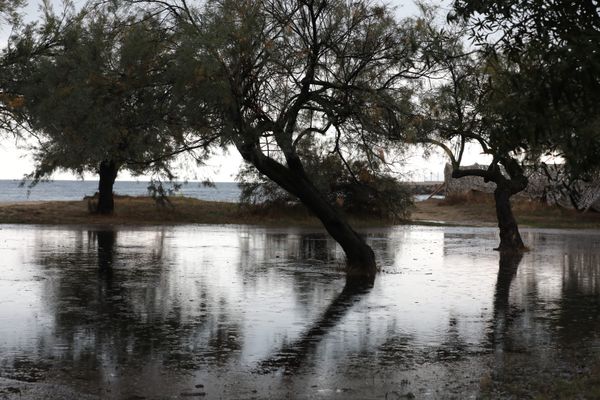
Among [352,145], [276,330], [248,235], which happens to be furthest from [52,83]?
[248,235]

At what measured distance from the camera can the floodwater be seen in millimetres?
8367

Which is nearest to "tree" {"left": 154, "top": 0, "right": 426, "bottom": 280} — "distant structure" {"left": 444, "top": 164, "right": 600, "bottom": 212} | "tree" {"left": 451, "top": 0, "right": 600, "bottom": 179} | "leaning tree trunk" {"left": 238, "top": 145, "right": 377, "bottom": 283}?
"leaning tree trunk" {"left": 238, "top": 145, "right": 377, "bottom": 283}

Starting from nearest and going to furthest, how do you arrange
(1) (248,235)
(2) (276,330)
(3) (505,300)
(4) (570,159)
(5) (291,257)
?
(4) (570,159)
(2) (276,330)
(3) (505,300)
(5) (291,257)
(1) (248,235)

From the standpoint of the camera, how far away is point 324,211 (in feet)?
59.9

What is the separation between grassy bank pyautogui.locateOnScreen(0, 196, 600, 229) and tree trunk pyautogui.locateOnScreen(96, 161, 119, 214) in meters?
0.37

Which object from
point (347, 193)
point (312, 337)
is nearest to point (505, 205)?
point (347, 193)

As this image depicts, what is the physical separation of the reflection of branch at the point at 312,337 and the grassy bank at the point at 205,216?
21252mm

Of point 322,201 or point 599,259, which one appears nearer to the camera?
point 322,201

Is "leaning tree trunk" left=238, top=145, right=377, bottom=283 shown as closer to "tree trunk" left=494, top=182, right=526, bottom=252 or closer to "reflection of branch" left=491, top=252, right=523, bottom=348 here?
"reflection of branch" left=491, top=252, right=523, bottom=348

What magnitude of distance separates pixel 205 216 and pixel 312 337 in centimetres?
2785

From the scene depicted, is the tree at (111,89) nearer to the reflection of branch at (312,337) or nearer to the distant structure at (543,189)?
the reflection of branch at (312,337)

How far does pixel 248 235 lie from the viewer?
30.7 metres

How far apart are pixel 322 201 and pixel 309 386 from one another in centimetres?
1023

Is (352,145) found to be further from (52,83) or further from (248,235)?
(248,235)
